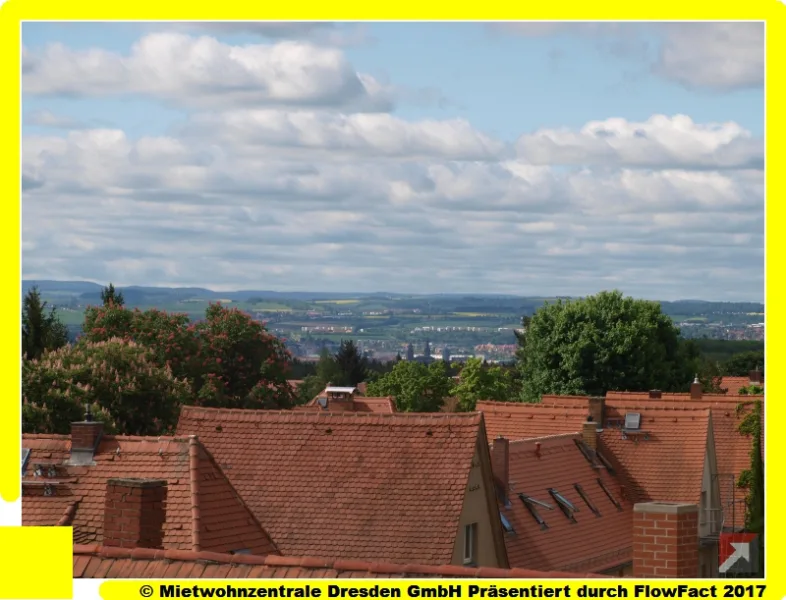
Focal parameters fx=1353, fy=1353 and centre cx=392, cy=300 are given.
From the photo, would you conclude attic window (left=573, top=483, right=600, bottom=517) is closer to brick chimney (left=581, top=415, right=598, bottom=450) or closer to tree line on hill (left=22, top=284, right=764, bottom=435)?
brick chimney (left=581, top=415, right=598, bottom=450)

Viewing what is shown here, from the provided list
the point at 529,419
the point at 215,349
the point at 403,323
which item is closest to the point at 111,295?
the point at 215,349

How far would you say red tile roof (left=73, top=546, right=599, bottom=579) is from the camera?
1010 centimetres

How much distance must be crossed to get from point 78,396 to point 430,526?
1744 cm

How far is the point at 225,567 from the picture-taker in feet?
35.1

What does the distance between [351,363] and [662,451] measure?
81937 millimetres

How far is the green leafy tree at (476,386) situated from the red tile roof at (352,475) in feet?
162

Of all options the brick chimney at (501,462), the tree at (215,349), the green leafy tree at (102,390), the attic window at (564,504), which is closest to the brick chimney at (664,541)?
the brick chimney at (501,462)

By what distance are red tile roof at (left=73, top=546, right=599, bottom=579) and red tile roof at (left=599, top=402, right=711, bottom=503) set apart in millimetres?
38600

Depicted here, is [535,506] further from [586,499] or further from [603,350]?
[603,350]

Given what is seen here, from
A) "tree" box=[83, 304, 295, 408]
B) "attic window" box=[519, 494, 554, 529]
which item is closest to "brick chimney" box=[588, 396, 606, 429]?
"attic window" box=[519, 494, 554, 529]

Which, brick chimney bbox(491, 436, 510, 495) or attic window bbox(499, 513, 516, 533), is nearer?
attic window bbox(499, 513, 516, 533)

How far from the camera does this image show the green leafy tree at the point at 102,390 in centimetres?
4184

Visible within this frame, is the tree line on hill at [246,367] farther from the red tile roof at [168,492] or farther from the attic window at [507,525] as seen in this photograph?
the red tile roof at [168,492]

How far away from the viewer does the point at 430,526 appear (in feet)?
98.0
